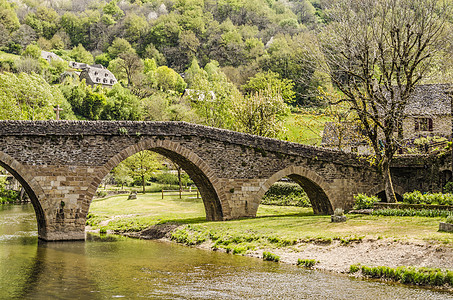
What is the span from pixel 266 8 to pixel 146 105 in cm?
9415

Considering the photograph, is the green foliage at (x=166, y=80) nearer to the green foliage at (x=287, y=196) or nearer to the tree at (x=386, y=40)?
the green foliage at (x=287, y=196)

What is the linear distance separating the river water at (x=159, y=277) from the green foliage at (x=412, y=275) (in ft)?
2.29

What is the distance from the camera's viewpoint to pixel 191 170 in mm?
28047

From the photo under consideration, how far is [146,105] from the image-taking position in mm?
Answer: 90500

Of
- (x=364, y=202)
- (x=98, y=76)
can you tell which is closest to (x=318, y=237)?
(x=364, y=202)

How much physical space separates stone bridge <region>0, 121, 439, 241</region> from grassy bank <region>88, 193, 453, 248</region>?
7.58 ft

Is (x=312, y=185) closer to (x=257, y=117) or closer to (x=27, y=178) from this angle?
(x=27, y=178)

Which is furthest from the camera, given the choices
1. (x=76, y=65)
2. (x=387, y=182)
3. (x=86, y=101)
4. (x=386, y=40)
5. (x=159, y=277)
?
(x=76, y=65)

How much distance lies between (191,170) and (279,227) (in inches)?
256

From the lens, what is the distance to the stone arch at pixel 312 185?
95.4ft

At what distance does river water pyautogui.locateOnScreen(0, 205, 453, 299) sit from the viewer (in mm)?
14080

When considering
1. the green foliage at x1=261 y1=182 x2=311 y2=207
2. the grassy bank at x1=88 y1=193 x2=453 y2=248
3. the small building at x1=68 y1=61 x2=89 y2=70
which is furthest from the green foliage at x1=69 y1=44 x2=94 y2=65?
the grassy bank at x1=88 y1=193 x2=453 y2=248

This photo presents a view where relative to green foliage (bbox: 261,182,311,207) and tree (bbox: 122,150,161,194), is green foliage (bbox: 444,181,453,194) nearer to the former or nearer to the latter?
green foliage (bbox: 261,182,311,207)

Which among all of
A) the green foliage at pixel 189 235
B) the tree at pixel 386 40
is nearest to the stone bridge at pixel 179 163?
the green foliage at pixel 189 235
